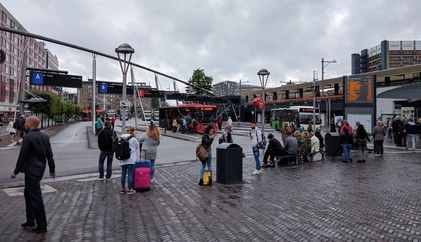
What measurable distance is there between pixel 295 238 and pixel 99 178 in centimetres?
651

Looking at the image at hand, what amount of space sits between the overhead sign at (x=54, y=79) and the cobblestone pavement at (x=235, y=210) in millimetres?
17987

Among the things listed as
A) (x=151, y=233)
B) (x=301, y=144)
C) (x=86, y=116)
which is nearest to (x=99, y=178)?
(x=151, y=233)

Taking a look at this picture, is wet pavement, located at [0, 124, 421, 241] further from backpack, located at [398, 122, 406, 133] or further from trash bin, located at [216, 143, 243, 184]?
backpack, located at [398, 122, 406, 133]

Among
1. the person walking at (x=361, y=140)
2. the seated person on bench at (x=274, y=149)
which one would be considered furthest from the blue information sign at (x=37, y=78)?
the person walking at (x=361, y=140)

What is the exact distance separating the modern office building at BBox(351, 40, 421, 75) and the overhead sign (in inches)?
3974

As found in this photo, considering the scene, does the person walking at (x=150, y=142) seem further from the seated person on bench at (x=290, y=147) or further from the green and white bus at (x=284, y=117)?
the green and white bus at (x=284, y=117)

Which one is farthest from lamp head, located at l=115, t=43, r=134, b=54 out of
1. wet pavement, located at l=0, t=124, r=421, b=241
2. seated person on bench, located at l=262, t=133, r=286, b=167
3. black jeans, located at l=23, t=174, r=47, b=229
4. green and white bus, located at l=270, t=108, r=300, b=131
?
green and white bus, located at l=270, t=108, r=300, b=131

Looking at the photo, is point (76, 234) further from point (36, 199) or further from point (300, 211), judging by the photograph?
point (300, 211)

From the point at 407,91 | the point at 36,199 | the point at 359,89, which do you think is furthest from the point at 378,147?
the point at 36,199

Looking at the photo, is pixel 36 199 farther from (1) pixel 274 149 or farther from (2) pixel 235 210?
(1) pixel 274 149

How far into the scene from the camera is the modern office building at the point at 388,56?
11119cm

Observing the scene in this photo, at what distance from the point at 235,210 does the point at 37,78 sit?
2302cm

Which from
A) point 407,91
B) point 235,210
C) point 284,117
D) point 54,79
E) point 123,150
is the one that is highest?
point 54,79

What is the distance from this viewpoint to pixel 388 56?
112000 mm
